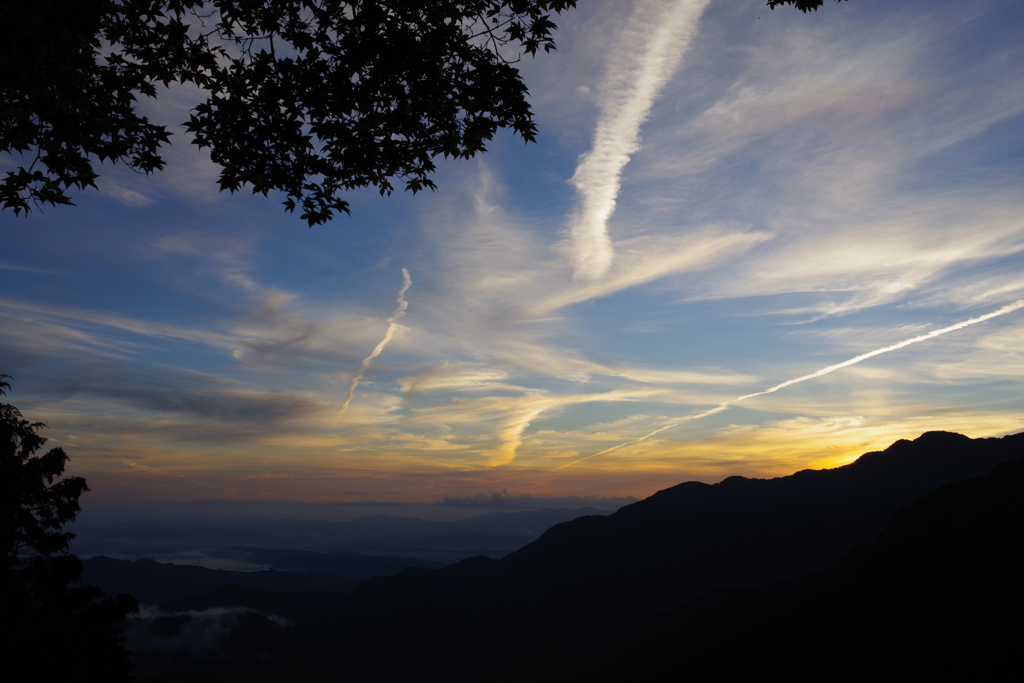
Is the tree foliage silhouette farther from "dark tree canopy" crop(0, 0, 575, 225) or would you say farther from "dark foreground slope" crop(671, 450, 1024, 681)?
"dark foreground slope" crop(671, 450, 1024, 681)

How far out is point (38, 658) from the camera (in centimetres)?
1877

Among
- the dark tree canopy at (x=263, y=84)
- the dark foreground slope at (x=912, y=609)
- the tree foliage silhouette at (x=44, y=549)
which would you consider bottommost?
the dark foreground slope at (x=912, y=609)

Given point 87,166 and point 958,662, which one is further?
point 958,662

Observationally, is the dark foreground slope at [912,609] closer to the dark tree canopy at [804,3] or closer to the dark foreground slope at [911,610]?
the dark foreground slope at [911,610]

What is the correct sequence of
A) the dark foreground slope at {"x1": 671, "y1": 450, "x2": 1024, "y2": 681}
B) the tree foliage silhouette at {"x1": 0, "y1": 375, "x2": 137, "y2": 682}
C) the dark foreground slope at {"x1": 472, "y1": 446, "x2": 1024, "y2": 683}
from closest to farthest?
the tree foliage silhouette at {"x1": 0, "y1": 375, "x2": 137, "y2": 682} → the dark foreground slope at {"x1": 472, "y1": 446, "x2": 1024, "y2": 683} → the dark foreground slope at {"x1": 671, "y1": 450, "x2": 1024, "y2": 681}

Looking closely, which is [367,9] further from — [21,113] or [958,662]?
[958,662]

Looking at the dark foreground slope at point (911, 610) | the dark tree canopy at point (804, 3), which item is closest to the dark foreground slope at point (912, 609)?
the dark foreground slope at point (911, 610)

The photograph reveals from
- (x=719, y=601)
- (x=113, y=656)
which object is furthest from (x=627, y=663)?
(x=113, y=656)

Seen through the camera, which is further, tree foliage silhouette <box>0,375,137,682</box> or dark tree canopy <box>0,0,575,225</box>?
tree foliage silhouette <box>0,375,137,682</box>

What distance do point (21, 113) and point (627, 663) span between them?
21728 centimetres

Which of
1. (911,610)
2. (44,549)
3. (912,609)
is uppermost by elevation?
(44,549)

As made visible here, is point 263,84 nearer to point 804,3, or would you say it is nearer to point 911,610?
point 804,3

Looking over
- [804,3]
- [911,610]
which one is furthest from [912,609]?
[804,3]

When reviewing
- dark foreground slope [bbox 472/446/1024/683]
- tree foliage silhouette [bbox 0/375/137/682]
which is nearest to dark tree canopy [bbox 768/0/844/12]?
tree foliage silhouette [bbox 0/375/137/682]
